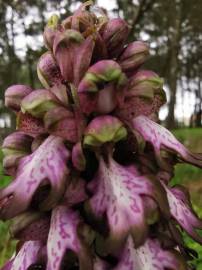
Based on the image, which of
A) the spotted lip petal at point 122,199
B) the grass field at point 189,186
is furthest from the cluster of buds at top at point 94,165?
the grass field at point 189,186

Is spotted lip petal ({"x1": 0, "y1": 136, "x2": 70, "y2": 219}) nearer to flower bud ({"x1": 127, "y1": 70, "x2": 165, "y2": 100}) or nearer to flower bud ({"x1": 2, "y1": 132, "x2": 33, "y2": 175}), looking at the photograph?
flower bud ({"x1": 2, "y1": 132, "x2": 33, "y2": 175})

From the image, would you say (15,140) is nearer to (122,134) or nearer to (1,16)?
(122,134)

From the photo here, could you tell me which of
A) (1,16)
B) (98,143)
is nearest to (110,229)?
(98,143)

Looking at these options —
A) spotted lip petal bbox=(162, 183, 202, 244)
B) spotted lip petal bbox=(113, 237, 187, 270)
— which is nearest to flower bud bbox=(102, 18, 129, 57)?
spotted lip petal bbox=(162, 183, 202, 244)

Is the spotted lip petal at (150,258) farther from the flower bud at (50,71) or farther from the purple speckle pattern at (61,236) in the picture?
the flower bud at (50,71)

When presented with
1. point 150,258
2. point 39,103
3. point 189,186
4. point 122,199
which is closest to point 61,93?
point 39,103
